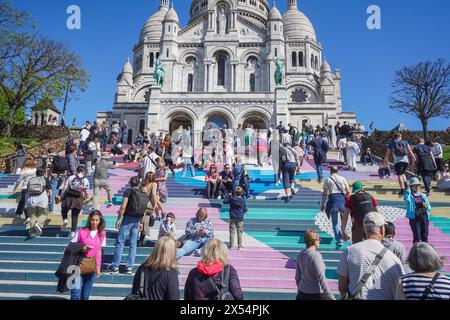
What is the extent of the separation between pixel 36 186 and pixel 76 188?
88 centimetres

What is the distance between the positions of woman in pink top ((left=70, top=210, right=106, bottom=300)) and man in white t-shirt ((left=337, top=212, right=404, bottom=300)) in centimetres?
322

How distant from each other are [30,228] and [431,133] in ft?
90.5

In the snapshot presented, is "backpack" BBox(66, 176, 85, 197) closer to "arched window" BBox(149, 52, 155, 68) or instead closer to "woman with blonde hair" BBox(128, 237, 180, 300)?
"woman with blonde hair" BBox(128, 237, 180, 300)

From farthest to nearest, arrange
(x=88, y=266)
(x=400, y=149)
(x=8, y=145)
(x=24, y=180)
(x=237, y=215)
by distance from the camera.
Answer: (x=8, y=145), (x=400, y=149), (x=24, y=180), (x=237, y=215), (x=88, y=266)

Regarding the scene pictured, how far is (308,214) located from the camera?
948 cm

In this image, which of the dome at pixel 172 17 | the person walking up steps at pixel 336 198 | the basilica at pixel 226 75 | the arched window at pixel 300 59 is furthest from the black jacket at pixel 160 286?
the arched window at pixel 300 59

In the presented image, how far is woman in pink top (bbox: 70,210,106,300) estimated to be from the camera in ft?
14.7

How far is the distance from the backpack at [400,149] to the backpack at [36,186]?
966cm

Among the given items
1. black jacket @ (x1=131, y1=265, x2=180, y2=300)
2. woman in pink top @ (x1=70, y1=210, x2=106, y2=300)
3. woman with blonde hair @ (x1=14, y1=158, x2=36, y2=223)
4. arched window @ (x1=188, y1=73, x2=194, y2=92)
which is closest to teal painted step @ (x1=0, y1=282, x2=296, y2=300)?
woman in pink top @ (x1=70, y1=210, x2=106, y2=300)

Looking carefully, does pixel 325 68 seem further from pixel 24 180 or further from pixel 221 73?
pixel 24 180

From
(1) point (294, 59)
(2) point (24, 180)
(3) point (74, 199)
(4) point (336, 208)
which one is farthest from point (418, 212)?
(1) point (294, 59)

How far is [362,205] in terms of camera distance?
220 inches

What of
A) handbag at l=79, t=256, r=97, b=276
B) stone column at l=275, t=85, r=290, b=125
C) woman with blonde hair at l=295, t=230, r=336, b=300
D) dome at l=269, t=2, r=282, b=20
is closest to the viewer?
woman with blonde hair at l=295, t=230, r=336, b=300
